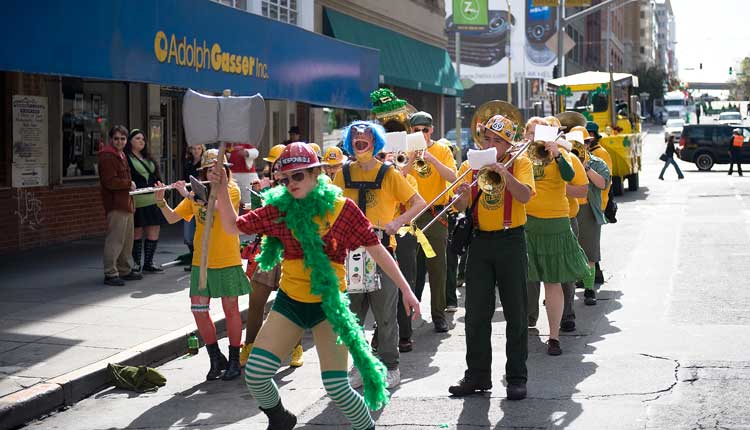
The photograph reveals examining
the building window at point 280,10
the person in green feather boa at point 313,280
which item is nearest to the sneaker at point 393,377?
the person in green feather boa at point 313,280

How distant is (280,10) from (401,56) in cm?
695

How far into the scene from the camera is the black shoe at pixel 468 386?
678cm

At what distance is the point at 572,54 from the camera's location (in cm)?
7544

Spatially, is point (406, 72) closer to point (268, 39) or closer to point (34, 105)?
point (268, 39)

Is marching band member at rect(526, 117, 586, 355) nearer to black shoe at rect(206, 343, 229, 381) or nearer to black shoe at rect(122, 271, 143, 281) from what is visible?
black shoe at rect(206, 343, 229, 381)

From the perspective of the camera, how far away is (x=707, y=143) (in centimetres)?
3791

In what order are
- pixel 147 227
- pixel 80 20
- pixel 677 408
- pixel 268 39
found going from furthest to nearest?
1. pixel 268 39
2. pixel 147 227
3. pixel 80 20
4. pixel 677 408

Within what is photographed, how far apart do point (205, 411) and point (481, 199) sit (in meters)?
2.39

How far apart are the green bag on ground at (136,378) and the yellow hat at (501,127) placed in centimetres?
312

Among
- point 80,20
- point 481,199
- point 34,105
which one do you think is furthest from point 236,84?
point 481,199

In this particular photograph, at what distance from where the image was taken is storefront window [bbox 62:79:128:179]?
1473 cm

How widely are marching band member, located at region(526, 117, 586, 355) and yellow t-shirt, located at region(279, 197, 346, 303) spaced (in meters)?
3.04

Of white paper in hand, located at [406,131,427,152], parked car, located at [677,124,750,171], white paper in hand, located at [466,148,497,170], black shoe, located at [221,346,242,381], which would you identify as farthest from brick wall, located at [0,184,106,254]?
parked car, located at [677,124,750,171]

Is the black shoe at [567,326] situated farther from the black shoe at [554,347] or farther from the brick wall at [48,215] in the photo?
the brick wall at [48,215]
